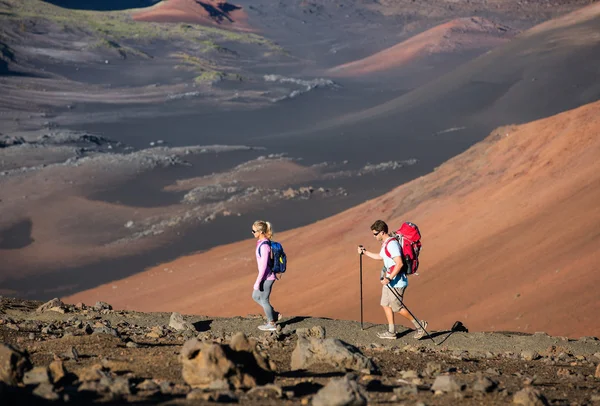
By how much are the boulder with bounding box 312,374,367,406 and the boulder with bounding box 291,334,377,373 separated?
136cm

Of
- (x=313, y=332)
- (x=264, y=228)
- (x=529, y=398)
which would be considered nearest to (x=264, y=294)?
(x=313, y=332)

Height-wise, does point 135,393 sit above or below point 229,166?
below

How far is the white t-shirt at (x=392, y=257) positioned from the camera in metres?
8.17

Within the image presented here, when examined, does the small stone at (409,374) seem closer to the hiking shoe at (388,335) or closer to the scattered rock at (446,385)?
the scattered rock at (446,385)

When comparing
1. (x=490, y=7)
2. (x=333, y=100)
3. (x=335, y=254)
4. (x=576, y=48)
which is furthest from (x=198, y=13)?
(x=335, y=254)

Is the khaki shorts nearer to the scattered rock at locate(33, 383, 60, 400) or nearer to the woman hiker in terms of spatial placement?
the woman hiker

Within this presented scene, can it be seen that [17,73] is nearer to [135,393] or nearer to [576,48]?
[576,48]

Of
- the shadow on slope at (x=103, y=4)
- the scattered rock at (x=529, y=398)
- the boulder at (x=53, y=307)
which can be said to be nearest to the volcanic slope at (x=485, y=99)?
the boulder at (x=53, y=307)

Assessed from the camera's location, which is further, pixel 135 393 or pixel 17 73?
pixel 17 73

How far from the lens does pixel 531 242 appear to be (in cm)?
1670

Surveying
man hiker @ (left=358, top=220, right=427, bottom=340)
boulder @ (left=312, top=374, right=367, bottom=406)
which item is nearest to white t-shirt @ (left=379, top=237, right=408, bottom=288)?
man hiker @ (left=358, top=220, right=427, bottom=340)

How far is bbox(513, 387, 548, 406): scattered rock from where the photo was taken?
Result: 17.6 feet

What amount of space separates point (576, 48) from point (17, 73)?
42.6 meters

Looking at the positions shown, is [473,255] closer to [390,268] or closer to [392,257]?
[390,268]
